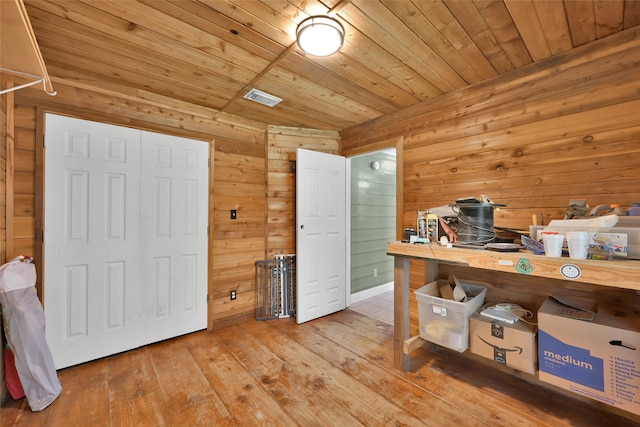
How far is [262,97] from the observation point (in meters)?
2.51

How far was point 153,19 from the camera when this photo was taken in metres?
1.52

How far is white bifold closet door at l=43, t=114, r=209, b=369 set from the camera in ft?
6.73

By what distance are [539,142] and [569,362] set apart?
55.9 inches

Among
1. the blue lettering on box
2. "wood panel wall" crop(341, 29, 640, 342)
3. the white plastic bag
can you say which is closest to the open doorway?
"wood panel wall" crop(341, 29, 640, 342)

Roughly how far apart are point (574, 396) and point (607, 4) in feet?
7.64

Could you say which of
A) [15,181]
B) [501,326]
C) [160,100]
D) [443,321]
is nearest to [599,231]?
[501,326]

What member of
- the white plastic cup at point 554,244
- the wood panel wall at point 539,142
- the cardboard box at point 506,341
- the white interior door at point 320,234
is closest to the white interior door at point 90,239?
the white interior door at point 320,234

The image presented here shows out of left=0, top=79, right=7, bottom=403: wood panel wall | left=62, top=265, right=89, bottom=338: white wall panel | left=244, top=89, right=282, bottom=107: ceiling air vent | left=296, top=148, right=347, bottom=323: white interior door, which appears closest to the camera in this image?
left=0, top=79, right=7, bottom=403: wood panel wall

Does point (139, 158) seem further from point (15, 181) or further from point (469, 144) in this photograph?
point (469, 144)

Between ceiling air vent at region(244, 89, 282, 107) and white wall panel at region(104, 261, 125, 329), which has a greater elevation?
ceiling air vent at region(244, 89, 282, 107)

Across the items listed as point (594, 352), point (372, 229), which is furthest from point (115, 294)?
point (594, 352)

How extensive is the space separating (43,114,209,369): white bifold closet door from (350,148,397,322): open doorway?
194cm

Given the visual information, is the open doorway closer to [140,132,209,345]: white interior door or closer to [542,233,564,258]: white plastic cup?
[140,132,209,345]: white interior door

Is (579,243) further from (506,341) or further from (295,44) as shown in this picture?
(295,44)
